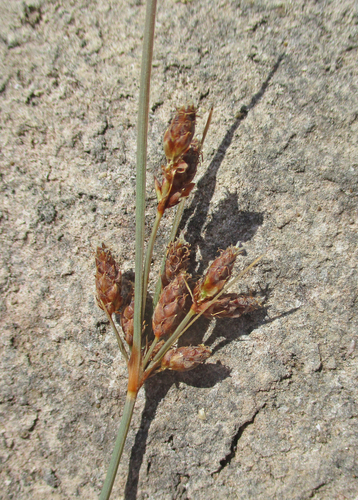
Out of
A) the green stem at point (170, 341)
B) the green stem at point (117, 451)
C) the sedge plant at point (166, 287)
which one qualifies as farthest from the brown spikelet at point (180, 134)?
the green stem at point (117, 451)

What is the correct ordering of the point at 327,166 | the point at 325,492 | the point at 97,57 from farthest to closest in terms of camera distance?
1. the point at 97,57
2. the point at 327,166
3. the point at 325,492

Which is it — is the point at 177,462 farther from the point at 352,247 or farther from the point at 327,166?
the point at 327,166

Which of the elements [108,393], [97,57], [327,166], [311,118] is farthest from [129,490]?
[97,57]

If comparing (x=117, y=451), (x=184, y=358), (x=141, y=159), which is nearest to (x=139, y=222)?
(x=141, y=159)

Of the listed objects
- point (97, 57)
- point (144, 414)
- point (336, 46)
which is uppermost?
point (97, 57)

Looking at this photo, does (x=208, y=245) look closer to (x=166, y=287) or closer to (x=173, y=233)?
(x=173, y=233)

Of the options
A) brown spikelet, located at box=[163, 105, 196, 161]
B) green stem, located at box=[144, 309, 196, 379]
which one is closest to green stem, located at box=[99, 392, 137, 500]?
green stem, located at box=[144, 309, 196, 379]

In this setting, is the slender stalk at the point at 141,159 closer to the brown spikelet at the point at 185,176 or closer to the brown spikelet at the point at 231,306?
the brown spikelet at the point at 185,176
